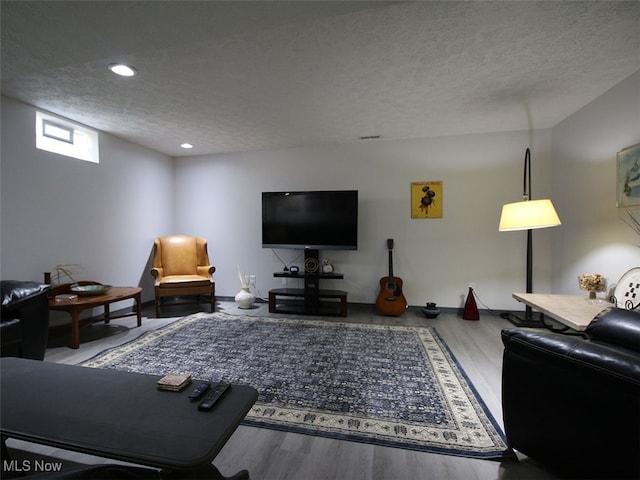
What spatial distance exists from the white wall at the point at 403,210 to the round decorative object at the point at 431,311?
23 centimetres

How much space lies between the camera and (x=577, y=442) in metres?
1.04

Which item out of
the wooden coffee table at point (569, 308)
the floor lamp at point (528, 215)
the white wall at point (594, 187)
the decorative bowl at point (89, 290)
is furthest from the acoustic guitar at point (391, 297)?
the decorative bowl at point (89, 290)

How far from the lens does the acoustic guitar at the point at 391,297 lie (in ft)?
11.5

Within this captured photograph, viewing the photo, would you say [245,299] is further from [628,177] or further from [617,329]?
[628,177]

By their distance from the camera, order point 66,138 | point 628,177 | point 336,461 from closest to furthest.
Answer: point 336,461 → point 628,177 → point 66,138

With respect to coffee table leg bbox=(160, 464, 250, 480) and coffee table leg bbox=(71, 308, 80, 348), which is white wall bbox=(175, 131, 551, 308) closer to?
coffee table leg bbox=(71, 308, 80, 348)

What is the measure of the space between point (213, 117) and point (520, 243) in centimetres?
400

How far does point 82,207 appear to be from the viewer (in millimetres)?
3150

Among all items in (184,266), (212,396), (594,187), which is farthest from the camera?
(184,266)

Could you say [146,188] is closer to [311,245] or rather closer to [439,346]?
[311,245]

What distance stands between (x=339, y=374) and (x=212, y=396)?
47.5 inches

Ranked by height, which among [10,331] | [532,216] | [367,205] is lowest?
[10,331]

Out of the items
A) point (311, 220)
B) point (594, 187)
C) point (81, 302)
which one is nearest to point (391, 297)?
point (311, 220)

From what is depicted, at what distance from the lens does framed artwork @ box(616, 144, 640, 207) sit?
211 cm
